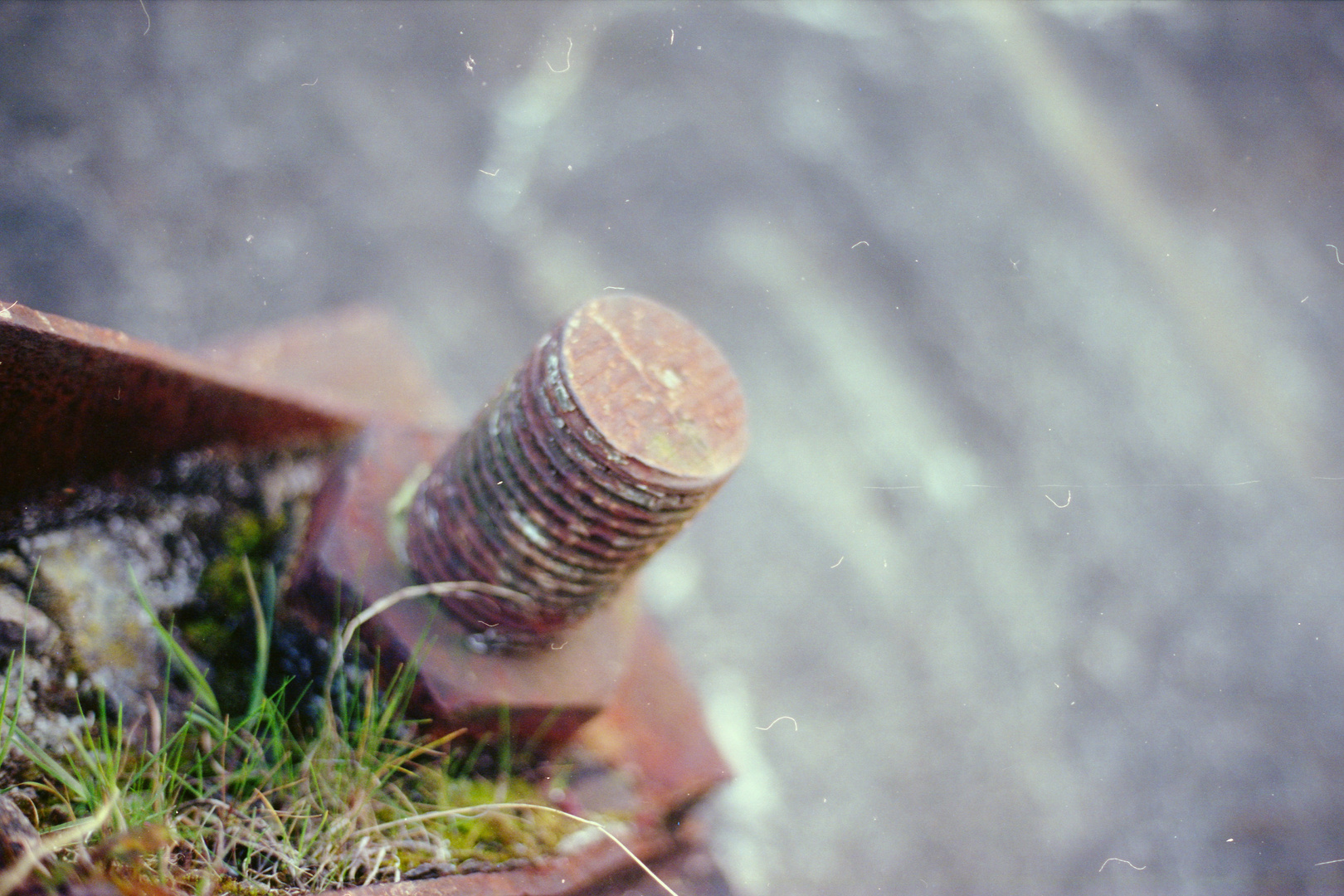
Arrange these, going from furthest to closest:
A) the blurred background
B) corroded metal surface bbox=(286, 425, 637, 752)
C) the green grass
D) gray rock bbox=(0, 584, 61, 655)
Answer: the blurred background < corroded metal surface bbox=(286, 425, 637, 752) < gray rock bbox=(0, 584, 61, 655) < the green grass

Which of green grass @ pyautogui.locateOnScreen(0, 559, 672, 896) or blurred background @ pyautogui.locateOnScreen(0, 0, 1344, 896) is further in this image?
blurred background @ pyautogui.locateOnScreen(0, 0, 1344, 896)

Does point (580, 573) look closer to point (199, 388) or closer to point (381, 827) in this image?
point (381, 827)

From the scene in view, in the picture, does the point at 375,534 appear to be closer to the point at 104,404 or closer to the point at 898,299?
the point at 104,404

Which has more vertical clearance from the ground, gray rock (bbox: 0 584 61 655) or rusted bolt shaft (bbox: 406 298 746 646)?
rusted bolt shaft (bbox: 406 298 746 646)

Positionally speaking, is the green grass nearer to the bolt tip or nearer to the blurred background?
the bolt tip

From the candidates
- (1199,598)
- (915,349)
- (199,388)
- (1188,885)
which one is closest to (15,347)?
(199,388)

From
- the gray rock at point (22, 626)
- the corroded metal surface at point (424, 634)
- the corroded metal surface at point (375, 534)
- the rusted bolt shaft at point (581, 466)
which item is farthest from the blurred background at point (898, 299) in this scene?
the gray rock at point (22, 626)

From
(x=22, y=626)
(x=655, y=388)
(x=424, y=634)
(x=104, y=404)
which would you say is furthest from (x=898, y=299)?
(x=22, y=626)

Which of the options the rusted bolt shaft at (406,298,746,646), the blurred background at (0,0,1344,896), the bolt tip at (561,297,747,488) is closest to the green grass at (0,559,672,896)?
the rusted bolt shaft at (406,298,746,646)
